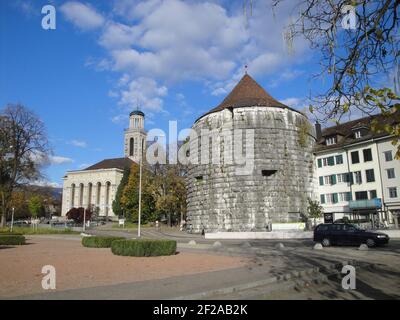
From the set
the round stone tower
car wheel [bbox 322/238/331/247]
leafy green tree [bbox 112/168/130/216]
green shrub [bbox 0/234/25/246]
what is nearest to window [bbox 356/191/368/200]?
the round stone tower

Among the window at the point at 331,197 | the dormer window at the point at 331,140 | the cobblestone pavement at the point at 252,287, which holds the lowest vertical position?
the cobblestone pavement at the point at 252,287

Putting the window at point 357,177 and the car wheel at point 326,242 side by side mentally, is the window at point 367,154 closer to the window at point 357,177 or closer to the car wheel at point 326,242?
the window at point 357,177

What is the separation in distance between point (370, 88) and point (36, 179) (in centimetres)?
4466

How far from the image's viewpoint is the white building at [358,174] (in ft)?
124

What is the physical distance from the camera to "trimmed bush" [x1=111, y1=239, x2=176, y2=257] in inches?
650

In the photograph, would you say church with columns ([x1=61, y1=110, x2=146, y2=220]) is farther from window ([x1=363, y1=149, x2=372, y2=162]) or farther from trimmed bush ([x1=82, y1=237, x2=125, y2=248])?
trimmed bush ([x1=82, y1=237, x2=125, y2=248])

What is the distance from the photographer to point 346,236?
21.3 metres

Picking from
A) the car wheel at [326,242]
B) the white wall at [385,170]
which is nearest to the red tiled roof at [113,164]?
the white wall at [385,170]

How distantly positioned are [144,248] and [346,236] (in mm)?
12471

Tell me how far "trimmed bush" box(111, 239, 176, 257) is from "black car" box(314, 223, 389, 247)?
1053cm

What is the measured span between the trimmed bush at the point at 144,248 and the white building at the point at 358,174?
86.4 feet

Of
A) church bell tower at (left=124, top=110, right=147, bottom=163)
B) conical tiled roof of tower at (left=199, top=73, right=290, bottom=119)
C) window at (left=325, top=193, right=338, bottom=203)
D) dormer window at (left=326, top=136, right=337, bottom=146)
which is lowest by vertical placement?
window at (left=325, top=193, right=338, bottom=203)
